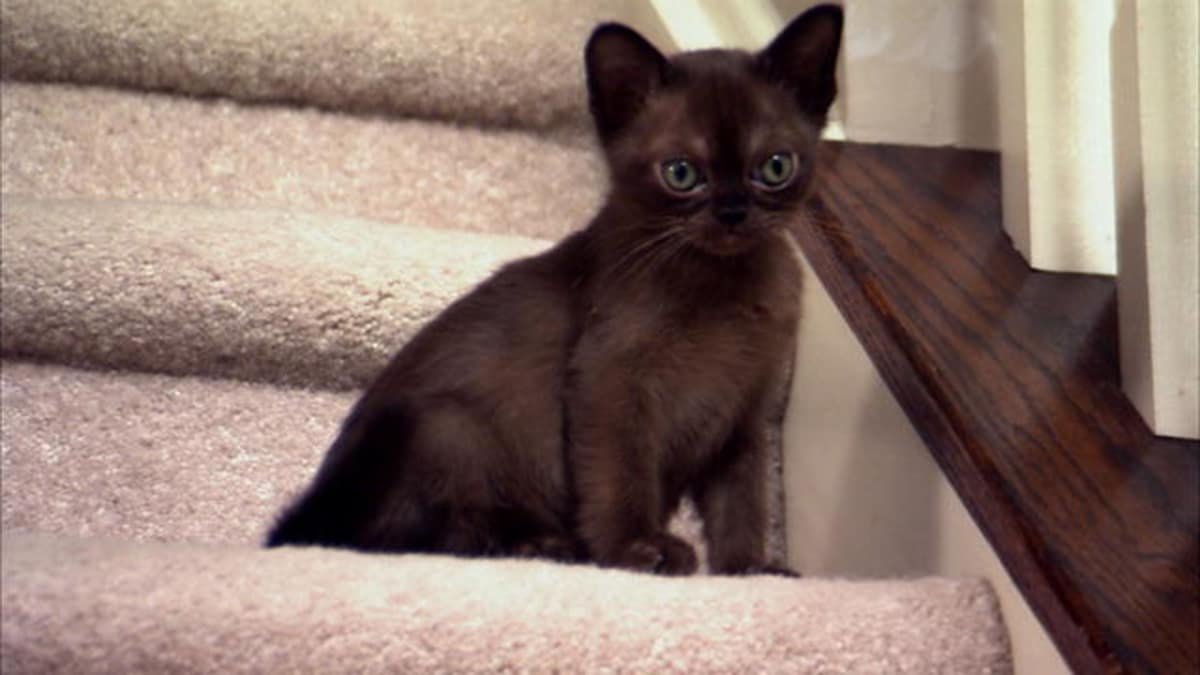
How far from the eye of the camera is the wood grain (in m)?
0.75

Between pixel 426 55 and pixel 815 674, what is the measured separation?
37.5 inches

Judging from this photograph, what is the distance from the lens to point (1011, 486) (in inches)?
33.2

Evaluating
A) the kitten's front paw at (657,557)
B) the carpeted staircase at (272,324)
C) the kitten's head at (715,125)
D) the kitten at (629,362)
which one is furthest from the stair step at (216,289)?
the kitten's front paw at (657,557)

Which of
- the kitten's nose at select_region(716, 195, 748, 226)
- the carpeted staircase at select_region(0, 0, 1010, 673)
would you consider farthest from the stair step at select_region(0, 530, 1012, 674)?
the kitten's nose at select_region(716, 195, 748, 226)

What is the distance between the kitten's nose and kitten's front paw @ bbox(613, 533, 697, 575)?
0.82 ft

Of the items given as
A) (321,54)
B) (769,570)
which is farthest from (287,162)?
(769,570)

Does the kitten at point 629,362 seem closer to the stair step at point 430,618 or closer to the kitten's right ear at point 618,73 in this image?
the kitten's right ear at point 618,73

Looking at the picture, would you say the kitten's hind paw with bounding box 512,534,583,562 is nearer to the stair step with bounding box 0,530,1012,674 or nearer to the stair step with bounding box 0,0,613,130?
the stair step with bounding box 0,530,1012,674

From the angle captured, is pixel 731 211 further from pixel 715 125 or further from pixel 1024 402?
pixel 1024 402

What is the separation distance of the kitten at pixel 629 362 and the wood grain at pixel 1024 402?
10 centimetres

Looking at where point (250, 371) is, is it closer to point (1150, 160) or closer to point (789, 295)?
point (789, 295)

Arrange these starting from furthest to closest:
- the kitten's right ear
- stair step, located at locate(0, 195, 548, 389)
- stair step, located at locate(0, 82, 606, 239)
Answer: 1. stair step, located at locate(0, 82, 606, 239)
2. stair step, located at locate(0, 195, 548, 389)
3. the kitten's right ear

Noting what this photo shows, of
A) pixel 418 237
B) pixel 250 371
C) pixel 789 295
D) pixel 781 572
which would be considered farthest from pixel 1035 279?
pixel 250 371

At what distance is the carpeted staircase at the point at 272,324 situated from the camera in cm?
77
